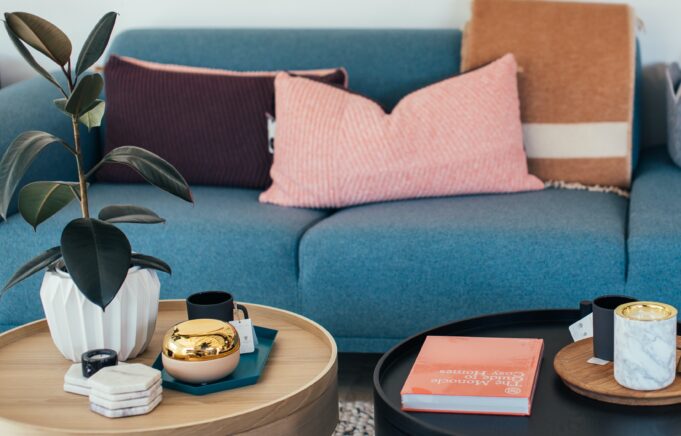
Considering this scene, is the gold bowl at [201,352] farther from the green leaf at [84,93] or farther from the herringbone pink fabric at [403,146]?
the herringbone pink fabric at [403,146]

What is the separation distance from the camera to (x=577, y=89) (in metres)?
2.56

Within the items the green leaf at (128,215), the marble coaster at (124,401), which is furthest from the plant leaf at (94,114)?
the marble coaster at (124,401)

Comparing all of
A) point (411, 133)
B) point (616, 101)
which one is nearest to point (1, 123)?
point (411, 133)

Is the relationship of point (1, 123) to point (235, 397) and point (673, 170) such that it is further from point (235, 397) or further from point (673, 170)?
point (673, 170)

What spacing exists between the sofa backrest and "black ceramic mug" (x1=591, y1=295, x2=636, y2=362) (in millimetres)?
1324

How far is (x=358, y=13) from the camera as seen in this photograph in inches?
116

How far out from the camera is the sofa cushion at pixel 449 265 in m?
2.11

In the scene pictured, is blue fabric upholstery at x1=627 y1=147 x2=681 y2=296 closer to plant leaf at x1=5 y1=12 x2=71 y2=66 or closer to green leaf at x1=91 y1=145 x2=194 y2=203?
green leaf at x1=91 y1=145 x2=194 y2=203

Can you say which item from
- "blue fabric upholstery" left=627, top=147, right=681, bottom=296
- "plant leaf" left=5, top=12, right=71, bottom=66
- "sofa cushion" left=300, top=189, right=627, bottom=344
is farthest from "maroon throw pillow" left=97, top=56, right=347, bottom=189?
"plant leaf" left=5, top=12, right=71, bottom=66

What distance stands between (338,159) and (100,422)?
1.21 m

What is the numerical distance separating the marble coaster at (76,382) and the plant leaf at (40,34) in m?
0.46

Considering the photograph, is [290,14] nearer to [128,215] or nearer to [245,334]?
[128,215]

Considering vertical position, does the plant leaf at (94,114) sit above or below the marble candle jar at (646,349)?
above

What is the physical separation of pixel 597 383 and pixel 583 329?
0.20 m
